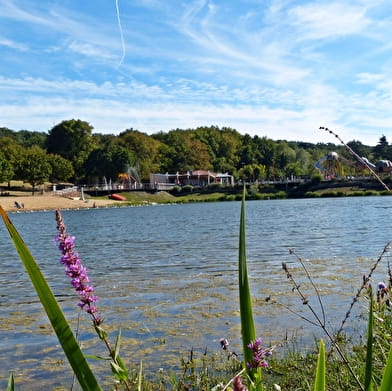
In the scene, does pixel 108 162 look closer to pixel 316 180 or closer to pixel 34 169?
pixel 34 169

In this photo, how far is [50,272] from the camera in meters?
15.6

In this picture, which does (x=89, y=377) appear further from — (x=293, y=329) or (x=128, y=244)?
(x=128, y=244)

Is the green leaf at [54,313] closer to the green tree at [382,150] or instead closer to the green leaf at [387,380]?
the green leaf at [387,380]

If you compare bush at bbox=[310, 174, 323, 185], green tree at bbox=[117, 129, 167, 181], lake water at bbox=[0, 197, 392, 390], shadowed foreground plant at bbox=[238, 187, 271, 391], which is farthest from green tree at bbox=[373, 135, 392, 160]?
shadowed foreground plant at bbox=[238, 187, 271, 391]

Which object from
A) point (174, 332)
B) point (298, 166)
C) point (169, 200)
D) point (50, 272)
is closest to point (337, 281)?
point (174, 332)

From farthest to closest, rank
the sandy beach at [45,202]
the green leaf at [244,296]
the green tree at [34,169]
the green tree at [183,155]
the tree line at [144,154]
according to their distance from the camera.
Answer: the green tree at [183,155] → the tree line at [144,154] → the green tree at [34,169] → the sandy beach at [45,202] → the green leaf at [244,296]

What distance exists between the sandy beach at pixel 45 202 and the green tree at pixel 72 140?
71.6 ft

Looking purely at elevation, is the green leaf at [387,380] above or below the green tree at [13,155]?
below

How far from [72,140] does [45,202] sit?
3412 cm

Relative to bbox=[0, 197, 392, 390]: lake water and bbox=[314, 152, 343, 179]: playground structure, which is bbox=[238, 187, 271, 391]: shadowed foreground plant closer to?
bbox=[0, 197, 392, 390]: lake water

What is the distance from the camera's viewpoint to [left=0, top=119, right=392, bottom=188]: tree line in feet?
318

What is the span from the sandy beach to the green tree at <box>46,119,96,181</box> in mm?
21832

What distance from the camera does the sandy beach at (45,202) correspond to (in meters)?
80.6

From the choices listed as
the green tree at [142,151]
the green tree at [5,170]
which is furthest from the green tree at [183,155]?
the green tree at [5,170]
